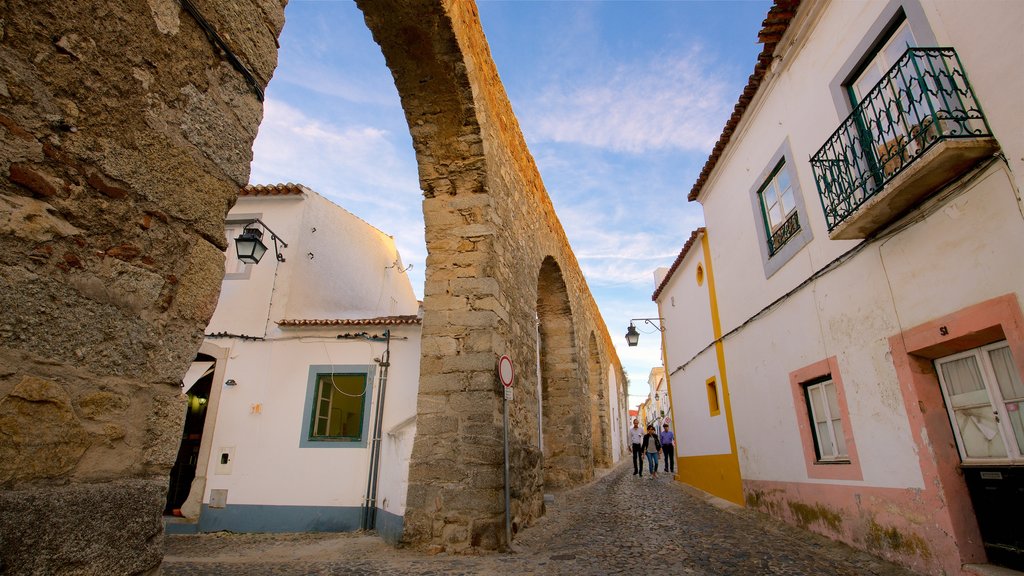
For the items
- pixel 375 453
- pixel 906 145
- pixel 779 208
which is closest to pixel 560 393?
pixel 375 453

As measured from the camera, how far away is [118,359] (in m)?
1.46

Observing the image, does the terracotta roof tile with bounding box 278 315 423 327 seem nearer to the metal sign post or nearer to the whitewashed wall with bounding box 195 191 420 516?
the whitewashed wall with bounding box 195 191 420 516

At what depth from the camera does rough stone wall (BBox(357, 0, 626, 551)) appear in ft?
14.2

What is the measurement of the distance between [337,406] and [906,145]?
7.05 meters

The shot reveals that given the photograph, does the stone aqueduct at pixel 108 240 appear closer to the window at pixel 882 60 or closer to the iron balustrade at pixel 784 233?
the window at pixel 882 60

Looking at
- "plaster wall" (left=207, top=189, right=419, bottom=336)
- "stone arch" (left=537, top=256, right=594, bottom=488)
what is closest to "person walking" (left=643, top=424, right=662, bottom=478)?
"stone arch" (left=537, top=256, right=594, bottom=488)

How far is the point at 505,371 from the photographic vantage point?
478 centimetres

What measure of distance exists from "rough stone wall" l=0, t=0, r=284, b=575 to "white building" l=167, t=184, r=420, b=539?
4410mm

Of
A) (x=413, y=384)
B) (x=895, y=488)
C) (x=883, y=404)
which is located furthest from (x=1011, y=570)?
(x=413, y=384)

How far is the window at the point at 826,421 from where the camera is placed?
14.2 ft

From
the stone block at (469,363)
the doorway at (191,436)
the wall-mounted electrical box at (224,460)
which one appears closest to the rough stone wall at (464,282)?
the stone block at (469,363)

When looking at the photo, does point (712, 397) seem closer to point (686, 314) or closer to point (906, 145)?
point (686, 314)

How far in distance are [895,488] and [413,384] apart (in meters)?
5.35

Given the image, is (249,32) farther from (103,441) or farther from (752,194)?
(752,194)
